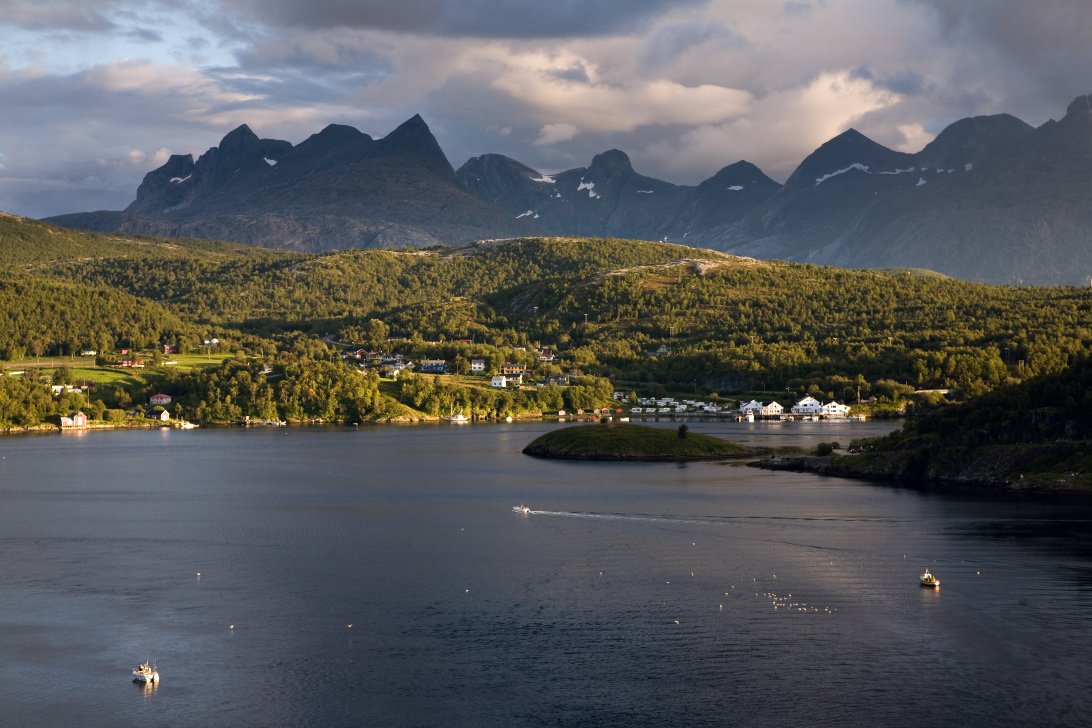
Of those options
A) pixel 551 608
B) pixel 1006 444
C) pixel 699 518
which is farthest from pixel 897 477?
pixel 551 608

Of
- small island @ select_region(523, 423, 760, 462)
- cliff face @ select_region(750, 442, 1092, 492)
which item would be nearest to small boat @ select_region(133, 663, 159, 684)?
cliff face @ select_region(750, 442, 1092, 492)

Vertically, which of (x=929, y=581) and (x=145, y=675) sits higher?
(x=929, y=581)

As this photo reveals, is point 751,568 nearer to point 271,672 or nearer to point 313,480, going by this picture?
point 271,672

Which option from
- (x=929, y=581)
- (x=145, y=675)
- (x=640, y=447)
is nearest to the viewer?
(x=145, y=675)

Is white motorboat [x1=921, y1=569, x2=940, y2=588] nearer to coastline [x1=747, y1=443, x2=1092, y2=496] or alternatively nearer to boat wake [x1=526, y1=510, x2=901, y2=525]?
boat wake [x1=526, y1=510, x2=901, y2=525]

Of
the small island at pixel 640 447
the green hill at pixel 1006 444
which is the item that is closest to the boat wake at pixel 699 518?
the green hill at pixel 1006 444

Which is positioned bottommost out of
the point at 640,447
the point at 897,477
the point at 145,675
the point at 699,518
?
the point at 145,675

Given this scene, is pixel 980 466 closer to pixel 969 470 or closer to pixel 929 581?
pixel 969 470
